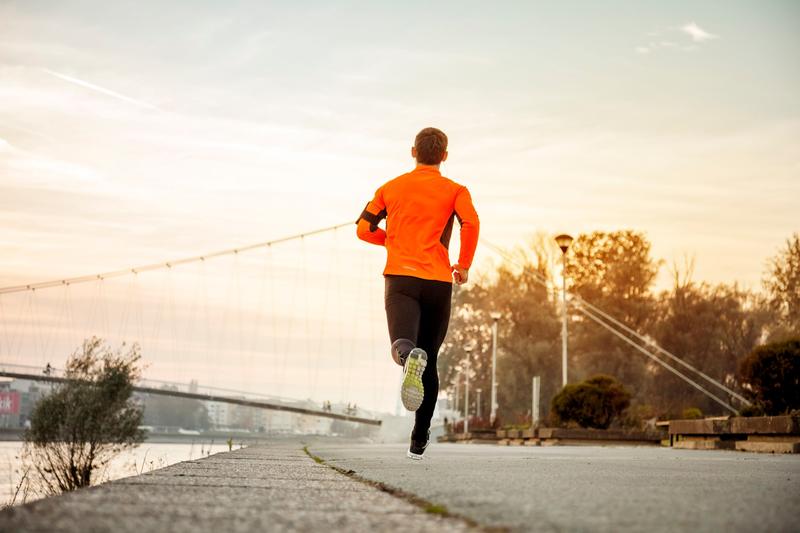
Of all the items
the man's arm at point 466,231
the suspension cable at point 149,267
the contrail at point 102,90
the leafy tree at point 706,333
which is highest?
the contrail at point 102,90

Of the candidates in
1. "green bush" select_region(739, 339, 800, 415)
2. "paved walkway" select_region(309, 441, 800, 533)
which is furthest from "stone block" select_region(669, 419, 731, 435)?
"paved walkway" select_region(309, 441, 800, 533)

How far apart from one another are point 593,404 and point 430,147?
12962 millimetres

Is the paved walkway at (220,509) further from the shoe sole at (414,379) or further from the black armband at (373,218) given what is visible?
the black armband at (373,218)

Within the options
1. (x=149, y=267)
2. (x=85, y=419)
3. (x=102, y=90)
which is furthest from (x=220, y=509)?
(x=149, y=267)

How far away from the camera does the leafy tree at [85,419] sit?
100 feet

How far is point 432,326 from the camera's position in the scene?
4.84 metres

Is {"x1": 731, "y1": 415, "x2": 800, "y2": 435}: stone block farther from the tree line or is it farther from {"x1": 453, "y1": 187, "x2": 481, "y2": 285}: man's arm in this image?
the tree line

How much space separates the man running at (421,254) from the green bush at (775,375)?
6293 mm

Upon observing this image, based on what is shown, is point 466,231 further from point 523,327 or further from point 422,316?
point 523,327

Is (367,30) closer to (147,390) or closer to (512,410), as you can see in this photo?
(512,410)

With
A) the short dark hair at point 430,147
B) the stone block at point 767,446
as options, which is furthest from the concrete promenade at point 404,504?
the stone block at point 767,446

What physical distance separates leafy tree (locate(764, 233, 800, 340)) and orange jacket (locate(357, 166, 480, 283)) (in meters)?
26.3

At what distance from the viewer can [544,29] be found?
29203mm

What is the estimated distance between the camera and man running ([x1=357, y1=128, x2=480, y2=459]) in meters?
4.71
